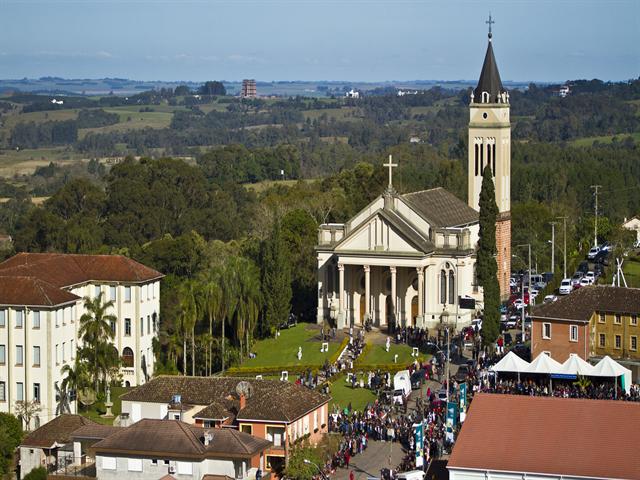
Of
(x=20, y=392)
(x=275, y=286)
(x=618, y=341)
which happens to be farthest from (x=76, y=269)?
(x=618, y=341)

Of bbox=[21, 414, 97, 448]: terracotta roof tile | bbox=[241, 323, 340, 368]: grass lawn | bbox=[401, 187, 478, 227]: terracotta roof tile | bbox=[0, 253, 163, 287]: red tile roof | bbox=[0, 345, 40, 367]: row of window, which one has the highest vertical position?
bbox=[401, 187, 478, 227]: terracotta roof tile

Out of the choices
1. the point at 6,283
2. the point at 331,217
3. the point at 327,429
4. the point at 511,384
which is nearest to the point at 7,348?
the point at 6,283

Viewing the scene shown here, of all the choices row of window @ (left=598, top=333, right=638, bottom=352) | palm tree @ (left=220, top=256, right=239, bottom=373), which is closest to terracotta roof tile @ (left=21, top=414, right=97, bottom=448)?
palm tree @ (left=220, top=256, right=239, bottom=373)

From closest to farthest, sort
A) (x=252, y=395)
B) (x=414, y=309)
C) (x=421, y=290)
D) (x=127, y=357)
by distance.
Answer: (x=252, y=395) → (x=127, y=357) → (x=421, y=290) → (x=414, y=309)

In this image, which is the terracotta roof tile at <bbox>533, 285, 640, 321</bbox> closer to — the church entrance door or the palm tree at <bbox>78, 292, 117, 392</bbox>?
the church entrance door

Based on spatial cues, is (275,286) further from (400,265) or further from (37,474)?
(37,474)

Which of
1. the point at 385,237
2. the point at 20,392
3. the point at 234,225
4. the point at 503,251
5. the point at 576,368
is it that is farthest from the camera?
the point at 234,225
